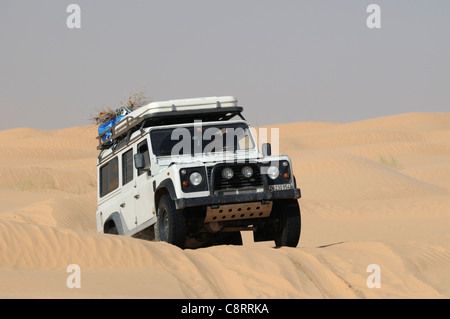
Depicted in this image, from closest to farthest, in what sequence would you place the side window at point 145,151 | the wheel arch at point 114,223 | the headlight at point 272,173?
the headlight at point 272,173
the side window at point 145,151
the wheel arch at point 114,223

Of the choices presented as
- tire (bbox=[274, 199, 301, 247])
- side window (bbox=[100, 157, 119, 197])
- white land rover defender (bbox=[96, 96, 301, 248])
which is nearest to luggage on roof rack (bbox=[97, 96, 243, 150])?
white land rover defender (bbox=[96, 96, 301, 248])

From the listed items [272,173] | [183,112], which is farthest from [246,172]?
[183,112]

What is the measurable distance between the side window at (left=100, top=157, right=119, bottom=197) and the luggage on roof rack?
0.77 metres

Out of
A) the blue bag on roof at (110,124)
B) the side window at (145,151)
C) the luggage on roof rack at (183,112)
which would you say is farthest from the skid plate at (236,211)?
the blue bag on roof at (110,124)

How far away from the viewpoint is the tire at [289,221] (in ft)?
36.9

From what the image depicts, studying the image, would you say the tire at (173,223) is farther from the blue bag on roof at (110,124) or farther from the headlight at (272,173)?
the blue bag on roof at (110,124)

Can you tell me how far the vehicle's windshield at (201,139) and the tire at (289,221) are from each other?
1162mm

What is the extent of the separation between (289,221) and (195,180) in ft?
4.75

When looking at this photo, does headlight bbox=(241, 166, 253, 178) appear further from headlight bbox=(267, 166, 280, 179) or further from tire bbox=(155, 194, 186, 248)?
tire bbox=(155, 194, 186, 248)

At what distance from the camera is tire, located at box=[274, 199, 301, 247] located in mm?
11261

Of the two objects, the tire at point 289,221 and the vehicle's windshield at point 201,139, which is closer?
the tire at point 289,221

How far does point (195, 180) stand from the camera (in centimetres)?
1070

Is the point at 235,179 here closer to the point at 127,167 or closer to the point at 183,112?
the point at 183,112
